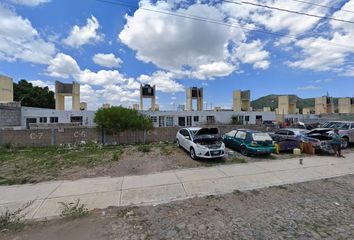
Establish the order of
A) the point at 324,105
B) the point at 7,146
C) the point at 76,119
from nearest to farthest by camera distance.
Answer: the point at 7,146, the point at 76,119, the point at 324,105

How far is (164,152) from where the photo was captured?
12.2m

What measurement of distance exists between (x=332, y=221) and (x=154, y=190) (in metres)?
4.40

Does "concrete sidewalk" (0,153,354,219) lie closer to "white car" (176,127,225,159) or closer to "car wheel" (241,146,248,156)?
"white car" (176,127,225,159)

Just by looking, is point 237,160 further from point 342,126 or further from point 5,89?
point 5,89

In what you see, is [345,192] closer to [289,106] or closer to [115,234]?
[115,234]

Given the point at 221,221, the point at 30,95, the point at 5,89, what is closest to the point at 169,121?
the point at 5,89

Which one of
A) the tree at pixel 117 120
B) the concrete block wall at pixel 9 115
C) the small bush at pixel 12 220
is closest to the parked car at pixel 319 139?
the tree at pixel 117 120

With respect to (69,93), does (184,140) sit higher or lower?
lower

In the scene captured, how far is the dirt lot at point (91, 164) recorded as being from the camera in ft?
27.2

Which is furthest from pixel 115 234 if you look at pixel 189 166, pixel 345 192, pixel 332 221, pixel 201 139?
pixel 201 139

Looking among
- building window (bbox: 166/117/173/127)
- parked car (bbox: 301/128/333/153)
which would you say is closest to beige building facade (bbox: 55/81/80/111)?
building window (bbox: 166/117/173/127)

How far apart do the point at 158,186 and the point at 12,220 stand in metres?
3.70

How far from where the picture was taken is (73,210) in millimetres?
5059

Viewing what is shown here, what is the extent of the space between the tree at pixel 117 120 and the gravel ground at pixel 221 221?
1124 centimetres
